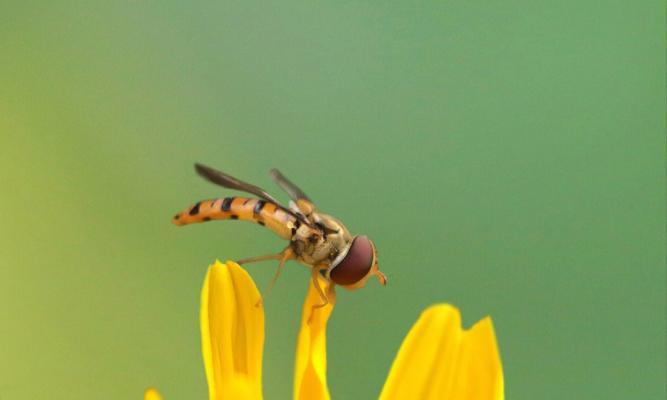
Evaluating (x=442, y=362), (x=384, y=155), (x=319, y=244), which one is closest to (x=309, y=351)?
(x=442, y=362)

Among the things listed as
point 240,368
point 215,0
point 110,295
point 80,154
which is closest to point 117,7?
point 215,0

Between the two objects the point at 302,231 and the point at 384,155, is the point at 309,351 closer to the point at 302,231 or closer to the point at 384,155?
the point at 302,231

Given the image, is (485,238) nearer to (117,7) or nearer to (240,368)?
(117,7)

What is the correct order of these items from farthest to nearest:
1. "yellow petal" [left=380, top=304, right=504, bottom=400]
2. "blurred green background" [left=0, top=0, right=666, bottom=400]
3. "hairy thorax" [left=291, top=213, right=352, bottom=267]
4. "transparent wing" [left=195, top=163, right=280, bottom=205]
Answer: "blurred green background" [left=0, top=0, right=666, bottom=400] → "hairy thorax" [left=291, top=213, right=352, bottom=267] → "transparent wing" [left=195, top=163, right=280, bottom=205] → "yellow petal" [left=380, top=304, right=504, bottom=400]

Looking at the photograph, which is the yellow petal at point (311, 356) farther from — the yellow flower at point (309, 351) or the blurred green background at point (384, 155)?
the blurred green background at point (384, 155)

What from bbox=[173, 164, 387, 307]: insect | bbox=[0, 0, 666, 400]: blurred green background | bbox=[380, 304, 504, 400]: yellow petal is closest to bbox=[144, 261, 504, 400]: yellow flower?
bbox=[380, 304, 504, 400]: yellow petal

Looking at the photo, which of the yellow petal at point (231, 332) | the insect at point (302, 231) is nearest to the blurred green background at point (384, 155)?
the insect at point (302, 231)

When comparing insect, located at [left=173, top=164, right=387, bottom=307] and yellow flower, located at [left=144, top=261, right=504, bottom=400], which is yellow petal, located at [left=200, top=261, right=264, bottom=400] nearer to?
yellow flower, located at [left=144, top=261, right=504, bottom=400]
